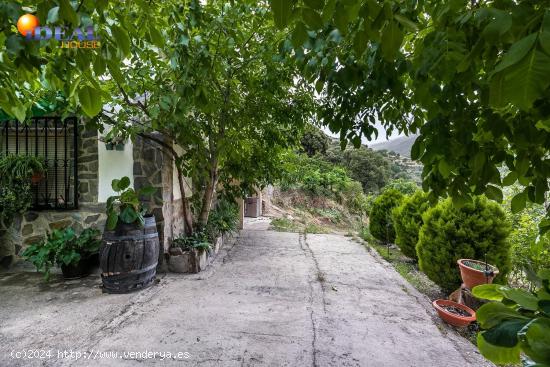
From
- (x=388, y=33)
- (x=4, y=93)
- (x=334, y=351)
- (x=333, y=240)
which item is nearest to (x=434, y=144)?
(x=388, y=33)

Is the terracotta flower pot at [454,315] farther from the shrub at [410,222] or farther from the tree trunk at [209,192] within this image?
the tree trunk at [209,192]

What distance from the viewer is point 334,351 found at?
2.20 meters

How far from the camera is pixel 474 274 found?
2.96 meters

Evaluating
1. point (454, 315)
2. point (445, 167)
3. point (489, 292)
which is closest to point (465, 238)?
point (454, 315)

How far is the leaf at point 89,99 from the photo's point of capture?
72cm

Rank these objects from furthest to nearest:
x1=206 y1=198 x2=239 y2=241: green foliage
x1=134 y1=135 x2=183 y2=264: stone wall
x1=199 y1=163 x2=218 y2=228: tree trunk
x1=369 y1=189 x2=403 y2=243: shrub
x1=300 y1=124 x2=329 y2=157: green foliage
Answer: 1. x1=300 y1=124 x2=329 y2=157: green foliage
2. x1=369 y1=189 x2=403 y2=243: shrub
3. x1=206 y1=198 x2=239 y2=241: green foliage
4. x1=199 y1=163 x2=218 y2=228: tree trunk
5. x1=134 y1=135 x2=183 y2=264: stone wall

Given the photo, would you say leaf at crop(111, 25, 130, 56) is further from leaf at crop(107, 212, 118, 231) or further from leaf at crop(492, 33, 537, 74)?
leaf at crop(107, 212, 118, 231)

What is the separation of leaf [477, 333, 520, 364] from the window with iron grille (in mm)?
4273

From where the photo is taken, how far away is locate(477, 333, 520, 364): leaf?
1.84 ft

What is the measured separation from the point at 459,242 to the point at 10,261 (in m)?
5.41

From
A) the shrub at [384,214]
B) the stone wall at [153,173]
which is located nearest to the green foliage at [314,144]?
the shrub at [384,214]

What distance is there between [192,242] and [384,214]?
4.01m

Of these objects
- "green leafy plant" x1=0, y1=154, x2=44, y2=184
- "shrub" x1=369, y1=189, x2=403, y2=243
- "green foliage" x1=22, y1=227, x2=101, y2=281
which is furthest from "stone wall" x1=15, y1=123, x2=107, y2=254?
"shrub" x1=369, y1=189, x2=403, y2=243

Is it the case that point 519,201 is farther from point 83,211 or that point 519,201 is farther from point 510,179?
point 83,211
